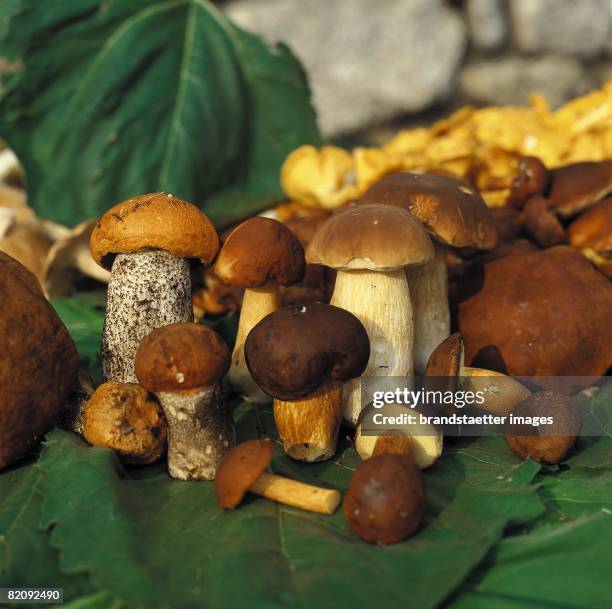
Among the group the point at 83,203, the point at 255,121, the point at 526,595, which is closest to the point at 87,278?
the point at 83,203

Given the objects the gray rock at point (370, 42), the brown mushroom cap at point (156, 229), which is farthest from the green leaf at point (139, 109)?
the brown mushroom cap at point (156, 229)

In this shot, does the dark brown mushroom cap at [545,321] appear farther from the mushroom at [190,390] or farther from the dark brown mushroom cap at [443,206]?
the mushroom at [190,390]

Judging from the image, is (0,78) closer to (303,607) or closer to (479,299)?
(479,299)

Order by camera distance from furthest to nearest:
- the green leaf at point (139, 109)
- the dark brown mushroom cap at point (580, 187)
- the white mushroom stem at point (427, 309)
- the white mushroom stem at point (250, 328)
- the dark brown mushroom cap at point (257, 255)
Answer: the green leaf at point (139, 109), the dark brown mushroom cap at point (580, 187), the white mushroom stem at point (427, 309), the white mushroom stem at point (250, 328), the dark brown mushroom cap at point (257, 255)

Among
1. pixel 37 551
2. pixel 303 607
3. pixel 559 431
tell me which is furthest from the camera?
pixel 559 431

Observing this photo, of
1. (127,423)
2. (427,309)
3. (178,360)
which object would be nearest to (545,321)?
(427,309)

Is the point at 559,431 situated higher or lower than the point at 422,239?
lower

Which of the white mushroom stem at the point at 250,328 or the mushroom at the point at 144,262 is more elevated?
the mushroom at the point at 144,262
